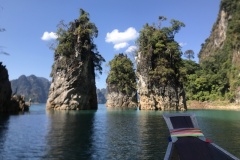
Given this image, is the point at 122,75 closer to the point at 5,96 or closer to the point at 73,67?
the point at 73,67

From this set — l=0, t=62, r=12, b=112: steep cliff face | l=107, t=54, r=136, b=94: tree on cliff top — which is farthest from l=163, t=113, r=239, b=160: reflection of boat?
l=107, t=54, r=136, b=94: tree on cliff top

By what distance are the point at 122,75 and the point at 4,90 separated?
58089 millimetres

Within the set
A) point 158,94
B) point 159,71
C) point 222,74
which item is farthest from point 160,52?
point 222,74

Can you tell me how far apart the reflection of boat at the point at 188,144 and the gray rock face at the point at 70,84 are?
59.7 m

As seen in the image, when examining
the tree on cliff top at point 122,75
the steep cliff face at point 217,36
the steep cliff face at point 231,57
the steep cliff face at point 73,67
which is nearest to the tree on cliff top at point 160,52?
the steep cliff face at point 73,67

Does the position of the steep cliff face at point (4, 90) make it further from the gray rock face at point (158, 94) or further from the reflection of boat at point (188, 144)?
the reflection of boat at point (188, 144)

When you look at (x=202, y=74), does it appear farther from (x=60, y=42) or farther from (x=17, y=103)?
(x=17, y=103)

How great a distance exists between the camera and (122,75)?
104m

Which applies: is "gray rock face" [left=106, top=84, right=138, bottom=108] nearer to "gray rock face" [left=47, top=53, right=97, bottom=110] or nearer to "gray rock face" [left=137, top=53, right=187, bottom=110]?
"gray rock face" [left=47, top=53, right=97, bottom=110]

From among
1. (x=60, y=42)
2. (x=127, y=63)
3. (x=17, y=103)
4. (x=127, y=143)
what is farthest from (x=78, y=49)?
(x=127, y=143)

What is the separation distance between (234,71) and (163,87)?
3026cm

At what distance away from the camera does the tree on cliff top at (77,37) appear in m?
70.3

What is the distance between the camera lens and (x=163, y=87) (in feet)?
225

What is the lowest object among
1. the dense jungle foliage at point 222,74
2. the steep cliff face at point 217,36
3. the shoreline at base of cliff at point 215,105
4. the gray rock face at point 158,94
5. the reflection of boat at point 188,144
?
the reflection of boat at point 188,144
